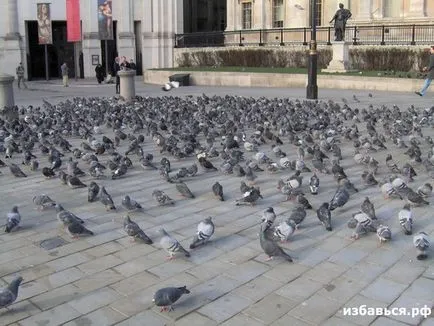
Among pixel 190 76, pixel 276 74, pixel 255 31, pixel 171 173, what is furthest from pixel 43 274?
pixel 255 31

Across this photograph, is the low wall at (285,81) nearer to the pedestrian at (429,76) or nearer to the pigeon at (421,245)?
the pedestrian at (429,76)

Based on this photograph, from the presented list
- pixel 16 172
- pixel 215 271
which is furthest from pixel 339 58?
pixel 215 271

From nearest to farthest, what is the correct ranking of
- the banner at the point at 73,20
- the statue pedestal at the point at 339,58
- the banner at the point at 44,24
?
the statue pedestal at the point at 339,58, the banner at the point at 44,24, the banner at the point at 73,20

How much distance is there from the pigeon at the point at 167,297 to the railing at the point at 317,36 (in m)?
26.3

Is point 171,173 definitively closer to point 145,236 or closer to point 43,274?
point 145,236

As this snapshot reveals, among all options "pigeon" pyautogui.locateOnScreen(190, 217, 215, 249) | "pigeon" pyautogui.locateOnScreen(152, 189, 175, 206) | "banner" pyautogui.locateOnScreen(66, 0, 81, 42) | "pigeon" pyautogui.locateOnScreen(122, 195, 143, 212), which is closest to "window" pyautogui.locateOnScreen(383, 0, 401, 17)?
"banner" pyautogui.locateOnScreen(66, 0, 81, 42)

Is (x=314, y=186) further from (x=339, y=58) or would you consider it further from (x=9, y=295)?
(x=339, y=58)

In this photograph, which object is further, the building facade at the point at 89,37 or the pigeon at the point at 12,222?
the building facade at the point at 89,37

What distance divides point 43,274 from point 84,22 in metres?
44.8

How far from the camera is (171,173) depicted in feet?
30.7

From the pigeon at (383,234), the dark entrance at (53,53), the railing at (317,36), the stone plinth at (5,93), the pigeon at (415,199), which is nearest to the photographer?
the pigeon at (383,234)

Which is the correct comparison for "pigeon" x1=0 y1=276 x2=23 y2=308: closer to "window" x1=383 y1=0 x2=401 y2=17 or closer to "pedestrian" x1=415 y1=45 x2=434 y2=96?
"pedestrian" x1=415 y1=45 x2=434 y2=96

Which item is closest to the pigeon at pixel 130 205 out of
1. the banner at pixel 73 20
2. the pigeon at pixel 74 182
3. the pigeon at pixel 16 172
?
the pigeon at pixel 74 182

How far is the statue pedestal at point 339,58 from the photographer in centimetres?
2764
